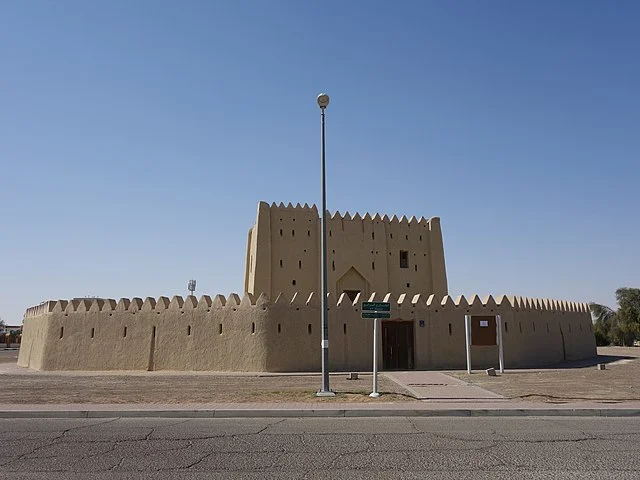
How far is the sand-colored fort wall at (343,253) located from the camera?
106 ft

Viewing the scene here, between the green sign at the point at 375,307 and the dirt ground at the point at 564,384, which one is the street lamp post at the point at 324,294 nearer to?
the green sign at the point at 375,307

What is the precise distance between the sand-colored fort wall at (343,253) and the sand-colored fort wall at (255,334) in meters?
8.81

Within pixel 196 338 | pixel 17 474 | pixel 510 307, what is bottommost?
pixel 17 474

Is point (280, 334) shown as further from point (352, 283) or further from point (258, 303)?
point (352, 283)

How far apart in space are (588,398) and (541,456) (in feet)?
22.2

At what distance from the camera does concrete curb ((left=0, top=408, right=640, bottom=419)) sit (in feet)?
36.6

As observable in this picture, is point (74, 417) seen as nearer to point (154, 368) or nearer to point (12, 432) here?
point (12, 432)

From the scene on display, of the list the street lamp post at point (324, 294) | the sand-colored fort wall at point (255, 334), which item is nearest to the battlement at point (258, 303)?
the sand-colored fort wall at point (255, 334)

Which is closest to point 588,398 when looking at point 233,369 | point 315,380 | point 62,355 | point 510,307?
point 315,380

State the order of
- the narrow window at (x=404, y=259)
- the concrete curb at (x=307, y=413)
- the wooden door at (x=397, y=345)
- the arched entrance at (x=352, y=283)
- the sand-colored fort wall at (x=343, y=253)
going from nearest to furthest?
1. the concrete curb at (x=307, y=413)
2. the wooden door at (x=397, y=345)
3. the sand-colored fort wall at (x=343, y=253)
4. the arched entrance at (x=352, y=283)
5. the narrow window at (x=404, y=259)

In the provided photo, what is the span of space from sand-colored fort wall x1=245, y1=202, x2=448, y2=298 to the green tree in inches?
1064

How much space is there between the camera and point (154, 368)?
23.2 meters

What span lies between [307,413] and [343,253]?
22.6m

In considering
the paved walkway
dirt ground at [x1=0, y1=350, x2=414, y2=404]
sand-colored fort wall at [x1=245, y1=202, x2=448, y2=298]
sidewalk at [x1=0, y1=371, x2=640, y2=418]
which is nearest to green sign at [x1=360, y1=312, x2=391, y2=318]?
dirt ground at [x1=0, y1=350, x2=414, y2=404]
